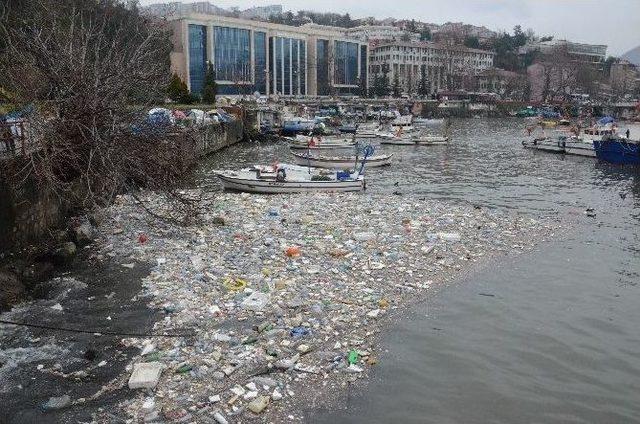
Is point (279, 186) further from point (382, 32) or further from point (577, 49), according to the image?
point (577, 49)

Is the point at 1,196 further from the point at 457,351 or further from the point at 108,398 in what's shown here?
the point at 457,351

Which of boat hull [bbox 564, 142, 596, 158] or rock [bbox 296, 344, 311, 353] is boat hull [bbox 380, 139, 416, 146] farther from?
rock [bbox 296, 344, 311, 353]

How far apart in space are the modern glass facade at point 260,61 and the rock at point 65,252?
272 feet

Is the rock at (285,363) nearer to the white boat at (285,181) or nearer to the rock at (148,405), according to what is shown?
the rock at (148,405)

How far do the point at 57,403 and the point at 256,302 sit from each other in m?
3.44

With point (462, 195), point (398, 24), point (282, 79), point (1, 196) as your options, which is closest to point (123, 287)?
point (1, 196)

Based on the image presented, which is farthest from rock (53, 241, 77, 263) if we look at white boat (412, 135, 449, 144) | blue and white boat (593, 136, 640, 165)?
white boat (412, 135, 449, 144)

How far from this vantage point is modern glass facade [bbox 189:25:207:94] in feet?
268

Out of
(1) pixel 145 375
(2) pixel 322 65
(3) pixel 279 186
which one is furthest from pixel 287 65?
(1) pixel 145 375

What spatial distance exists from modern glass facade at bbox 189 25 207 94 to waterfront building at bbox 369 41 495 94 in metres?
46.3

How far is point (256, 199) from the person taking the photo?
1833 centimetres

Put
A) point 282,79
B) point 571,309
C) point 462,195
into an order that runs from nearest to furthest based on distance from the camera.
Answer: point 571,309
point 462,195
point 282,79

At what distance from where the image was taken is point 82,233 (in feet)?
42.5

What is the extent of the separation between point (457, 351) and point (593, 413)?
198cm
